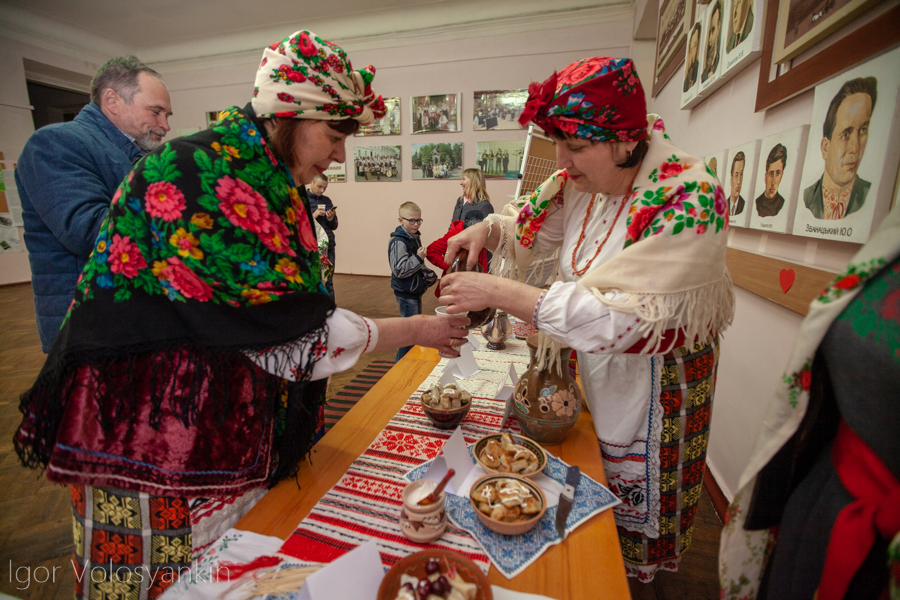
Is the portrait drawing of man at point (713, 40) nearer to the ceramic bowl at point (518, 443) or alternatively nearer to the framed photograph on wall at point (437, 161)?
the ceramic bowl at point (518, 443)

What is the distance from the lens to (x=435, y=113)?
7406 mm

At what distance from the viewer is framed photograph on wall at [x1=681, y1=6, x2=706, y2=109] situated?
107 inches

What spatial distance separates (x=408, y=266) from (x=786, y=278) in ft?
8.31

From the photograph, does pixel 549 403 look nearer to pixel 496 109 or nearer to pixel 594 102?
pixel 594 102

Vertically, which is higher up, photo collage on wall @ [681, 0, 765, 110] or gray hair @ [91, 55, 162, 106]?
photo collage on wall @ [681, 0, 765, 110]

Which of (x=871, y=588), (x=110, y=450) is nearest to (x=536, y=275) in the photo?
(x=871, y=588)

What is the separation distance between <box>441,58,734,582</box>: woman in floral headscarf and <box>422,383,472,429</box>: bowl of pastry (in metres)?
0.36

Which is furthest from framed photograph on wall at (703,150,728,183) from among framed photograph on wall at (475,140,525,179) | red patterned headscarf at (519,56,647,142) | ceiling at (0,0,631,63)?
ceiling at (0,0,631,63)

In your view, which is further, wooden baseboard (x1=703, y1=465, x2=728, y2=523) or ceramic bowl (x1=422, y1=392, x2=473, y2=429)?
wooden baseboard (x1=703, y1=465, x2=728, y2=523)

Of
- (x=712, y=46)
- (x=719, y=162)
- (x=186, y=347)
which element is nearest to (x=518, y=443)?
(x=186, y=347)

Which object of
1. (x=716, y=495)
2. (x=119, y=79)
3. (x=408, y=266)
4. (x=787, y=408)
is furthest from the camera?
(x=408, y=266)

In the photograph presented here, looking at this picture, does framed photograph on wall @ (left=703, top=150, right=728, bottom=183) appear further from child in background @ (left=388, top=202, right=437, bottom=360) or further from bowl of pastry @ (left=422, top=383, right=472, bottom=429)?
child in background @ (left=388, top=202, right=437, bottom=360)

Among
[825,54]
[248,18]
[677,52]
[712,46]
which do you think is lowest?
[825,54]

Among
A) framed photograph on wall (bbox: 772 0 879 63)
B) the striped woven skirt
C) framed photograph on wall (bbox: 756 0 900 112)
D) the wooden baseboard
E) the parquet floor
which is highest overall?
framed photograph on wall (bbox: 772 0 879 63)
